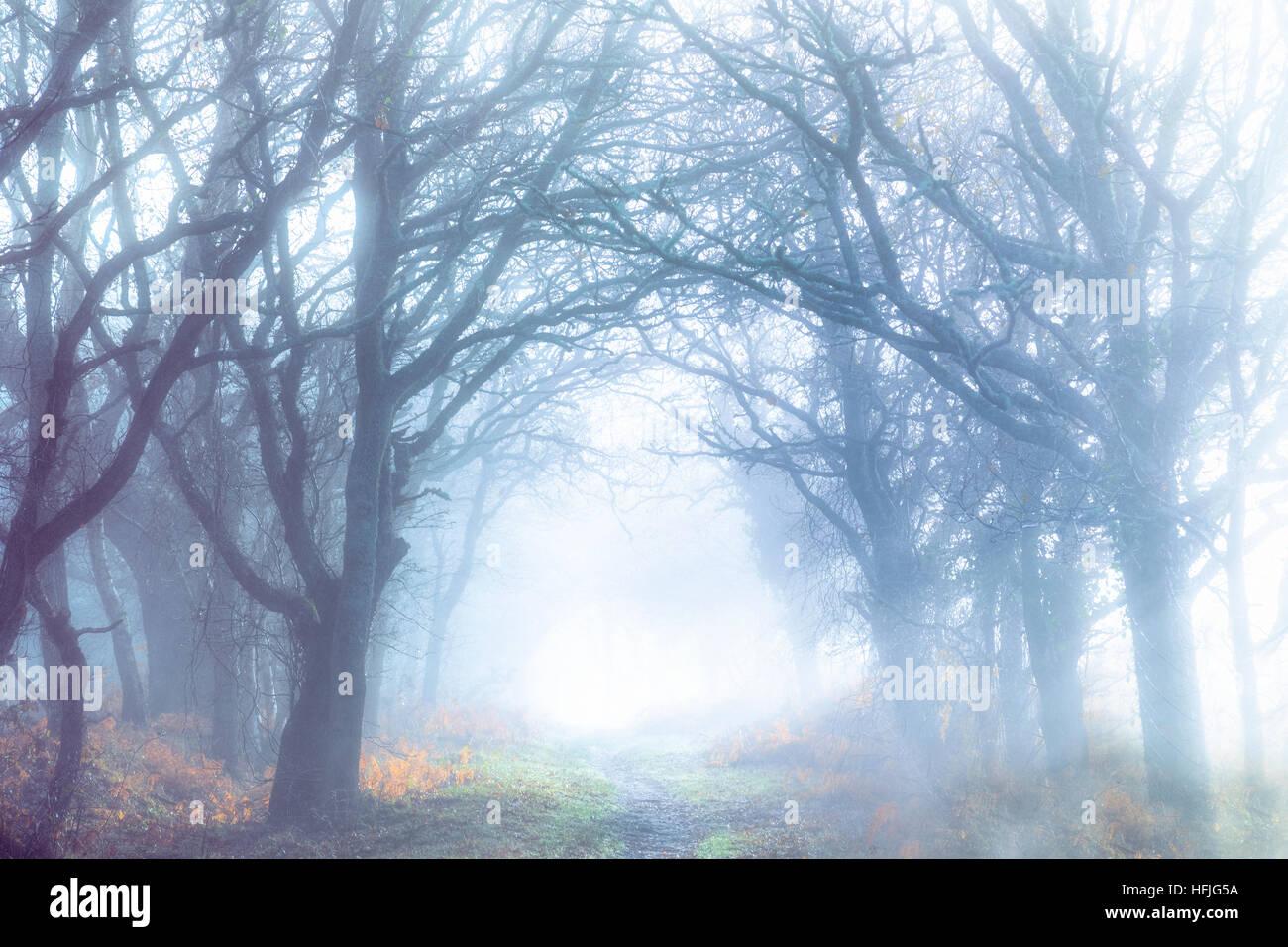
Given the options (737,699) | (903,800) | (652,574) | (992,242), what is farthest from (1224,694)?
(652,574)

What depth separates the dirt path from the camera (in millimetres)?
10719

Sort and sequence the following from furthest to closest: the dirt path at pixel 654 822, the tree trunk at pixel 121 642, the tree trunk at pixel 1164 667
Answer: the tree trunk at pixel 121 642, the dirt path at pixel 654 822, the tree trunk at pixel 1164 667

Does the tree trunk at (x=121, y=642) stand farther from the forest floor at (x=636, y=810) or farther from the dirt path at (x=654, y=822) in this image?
the dirt path at (x=654, y=822)

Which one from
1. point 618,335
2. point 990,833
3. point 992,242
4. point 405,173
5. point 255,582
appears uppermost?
point 405,173

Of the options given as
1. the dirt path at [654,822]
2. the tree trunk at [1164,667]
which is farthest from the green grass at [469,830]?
the tree trunk at [1164,667]

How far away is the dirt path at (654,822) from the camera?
1072 cm

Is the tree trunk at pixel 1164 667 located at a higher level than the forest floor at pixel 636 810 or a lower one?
higher

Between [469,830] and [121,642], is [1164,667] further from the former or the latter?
[121,642]

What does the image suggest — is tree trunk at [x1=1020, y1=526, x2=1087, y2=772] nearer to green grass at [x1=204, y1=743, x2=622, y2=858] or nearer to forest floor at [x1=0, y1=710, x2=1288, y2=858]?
forest floor at [x1=0, y1=710, x2=1288, y2=858]

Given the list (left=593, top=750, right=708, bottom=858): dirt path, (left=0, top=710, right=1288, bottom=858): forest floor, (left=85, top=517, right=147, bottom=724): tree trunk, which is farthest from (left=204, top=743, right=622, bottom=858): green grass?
(left=85, top=517, right=147, bottom=724): tree trunk

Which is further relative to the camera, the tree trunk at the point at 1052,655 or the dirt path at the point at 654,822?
the tree trunk at the point at 1052,655

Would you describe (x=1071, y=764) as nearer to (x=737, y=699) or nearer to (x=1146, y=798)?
(x=1146, y=798)

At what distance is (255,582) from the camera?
34.0 feet
